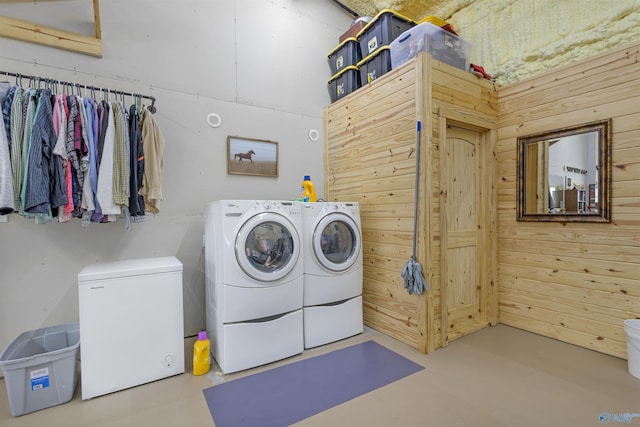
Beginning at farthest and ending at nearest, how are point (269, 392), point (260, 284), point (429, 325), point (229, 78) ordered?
1. point (229, 78)
2. point (429, 325)
3. point (260, 284)
4. point (269, 392)

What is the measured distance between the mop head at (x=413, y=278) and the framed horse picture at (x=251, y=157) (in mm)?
1619

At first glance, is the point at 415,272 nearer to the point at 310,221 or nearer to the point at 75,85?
the point at 310,221

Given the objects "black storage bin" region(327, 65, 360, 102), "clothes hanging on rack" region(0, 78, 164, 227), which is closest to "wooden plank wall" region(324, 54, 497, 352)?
"black storage bin" region(327, 65, 360, 102)

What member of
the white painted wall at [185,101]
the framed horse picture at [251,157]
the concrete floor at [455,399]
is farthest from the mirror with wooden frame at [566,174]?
the framed horse picture at [251,157]

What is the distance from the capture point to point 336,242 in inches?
102

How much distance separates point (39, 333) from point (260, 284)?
4.97 ft

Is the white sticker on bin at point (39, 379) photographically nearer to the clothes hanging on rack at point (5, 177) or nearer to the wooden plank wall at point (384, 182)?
the clothes hanging on rack at point (5, 177)

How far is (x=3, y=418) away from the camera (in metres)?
1.58

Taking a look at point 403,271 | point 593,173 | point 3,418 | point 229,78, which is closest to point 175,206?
point 229,78

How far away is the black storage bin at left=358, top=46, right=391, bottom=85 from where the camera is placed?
268cm

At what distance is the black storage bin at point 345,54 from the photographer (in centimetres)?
310

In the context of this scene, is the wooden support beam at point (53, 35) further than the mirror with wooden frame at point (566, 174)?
No

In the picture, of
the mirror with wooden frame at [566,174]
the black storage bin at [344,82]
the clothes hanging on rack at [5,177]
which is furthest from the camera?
the black storage bin at [344,82]

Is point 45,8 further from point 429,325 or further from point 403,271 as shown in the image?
point 429,325
